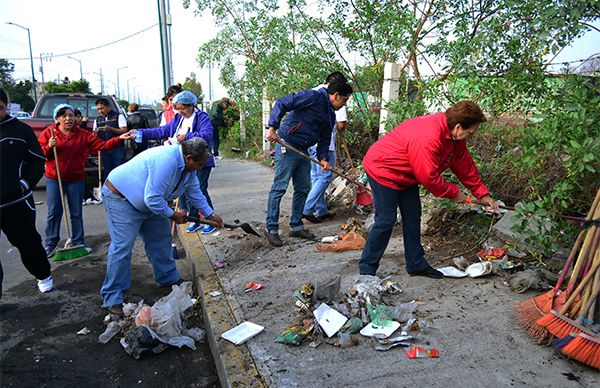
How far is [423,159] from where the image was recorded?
3197 millimetres

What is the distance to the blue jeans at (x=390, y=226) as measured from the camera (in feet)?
11.7

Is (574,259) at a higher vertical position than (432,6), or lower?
lower

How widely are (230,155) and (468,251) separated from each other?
42.3 ft

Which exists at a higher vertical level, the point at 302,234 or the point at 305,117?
the point at 305,117

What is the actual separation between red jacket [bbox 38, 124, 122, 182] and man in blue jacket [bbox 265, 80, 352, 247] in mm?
2357

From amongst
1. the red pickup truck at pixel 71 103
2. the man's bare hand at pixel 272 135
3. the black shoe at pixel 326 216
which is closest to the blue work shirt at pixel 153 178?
the man's bare hand at pixel 272 135

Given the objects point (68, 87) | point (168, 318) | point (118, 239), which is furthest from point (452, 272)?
point (68, 87)

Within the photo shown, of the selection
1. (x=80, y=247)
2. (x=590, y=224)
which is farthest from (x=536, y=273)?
(x=80, y=247)

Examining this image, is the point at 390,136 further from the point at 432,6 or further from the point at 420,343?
the point at 432,6

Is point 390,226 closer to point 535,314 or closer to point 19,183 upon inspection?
point 535,314

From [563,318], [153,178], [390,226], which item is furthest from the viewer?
[390,226]

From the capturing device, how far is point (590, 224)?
108 inches

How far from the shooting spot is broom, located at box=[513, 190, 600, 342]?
2.71 metres

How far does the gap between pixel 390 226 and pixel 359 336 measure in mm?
1034
